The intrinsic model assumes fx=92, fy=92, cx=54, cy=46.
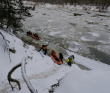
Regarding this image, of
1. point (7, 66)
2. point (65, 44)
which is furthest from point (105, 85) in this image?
point (65, 44)

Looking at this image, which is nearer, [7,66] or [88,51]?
[7,66]

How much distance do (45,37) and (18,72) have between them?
9.95 metres

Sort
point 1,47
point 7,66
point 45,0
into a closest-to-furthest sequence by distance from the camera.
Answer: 1. point 7,66
2. point 1,47
3. point 45,0

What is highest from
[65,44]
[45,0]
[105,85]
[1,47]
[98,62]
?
[45,0]

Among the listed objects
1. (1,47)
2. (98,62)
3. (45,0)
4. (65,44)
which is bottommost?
(98,62)

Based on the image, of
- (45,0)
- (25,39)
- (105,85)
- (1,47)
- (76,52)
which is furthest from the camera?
(45,0)

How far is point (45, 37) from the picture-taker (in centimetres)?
1461

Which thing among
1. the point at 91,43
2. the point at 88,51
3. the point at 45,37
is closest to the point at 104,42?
the point at 91,43

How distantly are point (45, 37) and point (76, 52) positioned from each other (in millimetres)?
5915

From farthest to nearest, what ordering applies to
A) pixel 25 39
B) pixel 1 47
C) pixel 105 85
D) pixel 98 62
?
1. pixel 25 39
2. pixel 98 62
3. pixel 1 47
4. pixel 105 85

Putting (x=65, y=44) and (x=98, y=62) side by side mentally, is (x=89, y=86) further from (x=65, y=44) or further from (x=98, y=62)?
(x=65, y=44)

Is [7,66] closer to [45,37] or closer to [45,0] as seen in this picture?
[45,37]

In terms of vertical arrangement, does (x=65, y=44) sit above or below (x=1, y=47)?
below

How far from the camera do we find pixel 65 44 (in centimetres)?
1252
